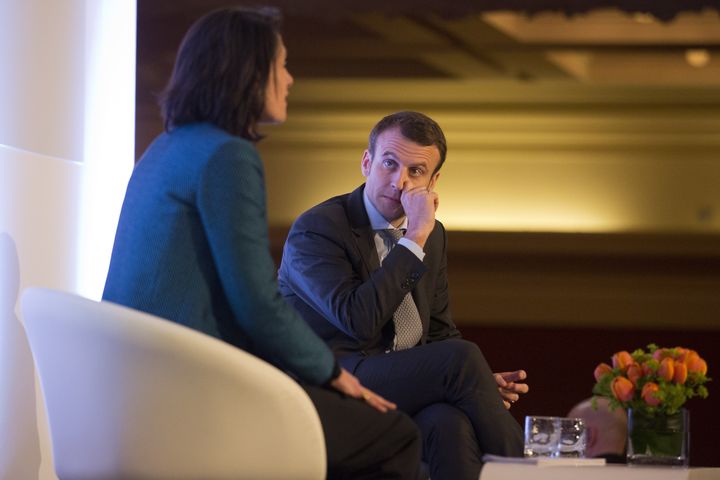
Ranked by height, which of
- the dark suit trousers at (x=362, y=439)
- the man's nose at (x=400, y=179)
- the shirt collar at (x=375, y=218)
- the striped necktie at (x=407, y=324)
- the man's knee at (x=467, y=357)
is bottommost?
the dark suit trousers at (x=362, y=439)

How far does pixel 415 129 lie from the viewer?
272cm

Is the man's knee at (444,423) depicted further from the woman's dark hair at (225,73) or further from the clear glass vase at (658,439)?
the woman's dark hair at (225,73)

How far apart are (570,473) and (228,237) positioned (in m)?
0.83

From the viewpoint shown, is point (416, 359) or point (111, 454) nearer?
point (111, 454)

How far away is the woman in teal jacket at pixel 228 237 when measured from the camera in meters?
1.78

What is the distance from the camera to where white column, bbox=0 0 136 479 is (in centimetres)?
224

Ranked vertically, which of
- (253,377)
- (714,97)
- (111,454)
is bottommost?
(111,454)

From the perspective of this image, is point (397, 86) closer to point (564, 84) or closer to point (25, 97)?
point (564, 84)

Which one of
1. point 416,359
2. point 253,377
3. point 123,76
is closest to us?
point 253,377

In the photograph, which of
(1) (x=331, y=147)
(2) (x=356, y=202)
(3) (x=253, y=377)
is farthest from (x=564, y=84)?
(3) (x=253, y=377)

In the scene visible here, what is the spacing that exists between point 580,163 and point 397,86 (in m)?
0.87

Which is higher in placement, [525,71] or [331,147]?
[525,71]

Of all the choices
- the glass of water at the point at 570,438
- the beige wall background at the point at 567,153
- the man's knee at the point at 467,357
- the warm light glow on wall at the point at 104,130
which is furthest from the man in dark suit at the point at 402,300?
the beige wall background at the point at 567,153

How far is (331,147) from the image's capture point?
17.1 feet
